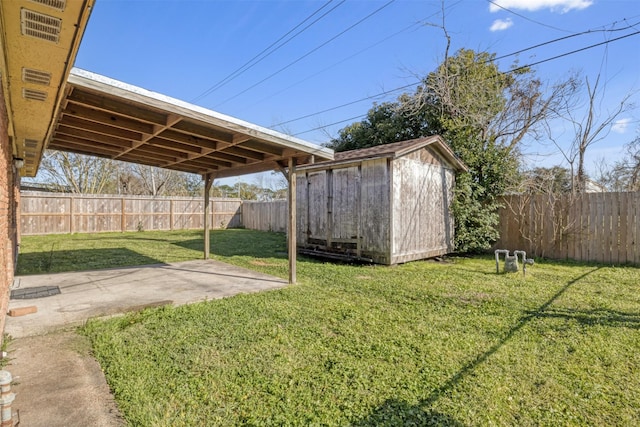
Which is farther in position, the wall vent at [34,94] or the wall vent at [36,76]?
the wall vent at [34,94]

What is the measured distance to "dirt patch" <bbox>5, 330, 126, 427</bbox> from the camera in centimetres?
197

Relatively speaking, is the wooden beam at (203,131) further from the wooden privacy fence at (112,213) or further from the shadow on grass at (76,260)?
the wooden privacy fence at (112,213)

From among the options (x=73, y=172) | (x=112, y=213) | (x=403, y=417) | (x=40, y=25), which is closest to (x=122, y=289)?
(x=40, y=25)

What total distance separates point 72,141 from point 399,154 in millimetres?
6419

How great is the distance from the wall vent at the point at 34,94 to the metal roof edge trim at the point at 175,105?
0.31 m

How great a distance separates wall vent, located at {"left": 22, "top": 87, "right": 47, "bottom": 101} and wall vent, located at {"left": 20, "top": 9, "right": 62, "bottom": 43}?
1.18 metres

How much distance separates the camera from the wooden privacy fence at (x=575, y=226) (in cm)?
717

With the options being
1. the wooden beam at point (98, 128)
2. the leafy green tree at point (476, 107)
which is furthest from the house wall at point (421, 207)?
the wooden beam at point (98, 128)

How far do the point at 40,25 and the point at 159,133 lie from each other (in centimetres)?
288

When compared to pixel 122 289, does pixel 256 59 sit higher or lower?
higher

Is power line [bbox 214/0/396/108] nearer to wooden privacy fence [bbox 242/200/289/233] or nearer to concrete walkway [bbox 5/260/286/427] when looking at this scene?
wooden privacy fence [bbox 242/200/289/233]

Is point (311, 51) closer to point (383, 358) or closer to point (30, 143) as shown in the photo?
point (30, 143)

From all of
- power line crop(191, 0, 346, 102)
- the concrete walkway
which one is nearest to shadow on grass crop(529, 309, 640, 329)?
the concrete walkway

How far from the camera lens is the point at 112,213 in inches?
604
